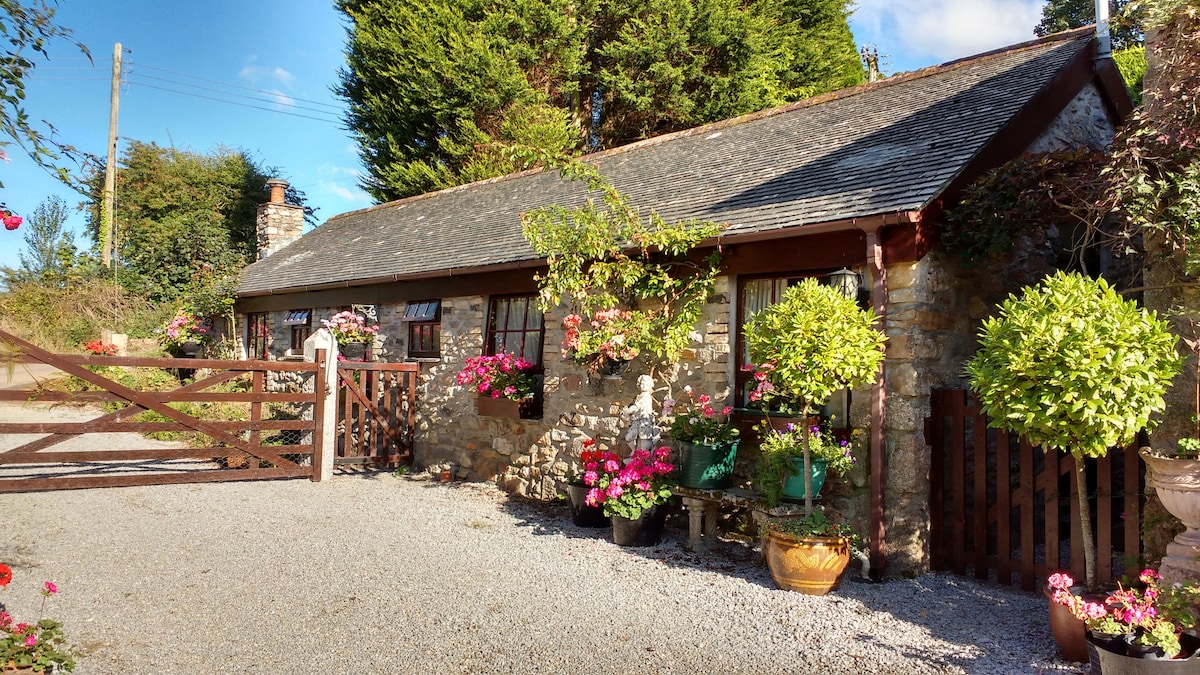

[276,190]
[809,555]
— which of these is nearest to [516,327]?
[809,555]

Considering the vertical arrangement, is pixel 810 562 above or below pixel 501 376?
below

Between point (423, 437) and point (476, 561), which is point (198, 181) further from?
point (476, 561)

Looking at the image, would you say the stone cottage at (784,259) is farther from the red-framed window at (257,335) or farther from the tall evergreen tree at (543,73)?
the tall evergreen tree at (543,73)

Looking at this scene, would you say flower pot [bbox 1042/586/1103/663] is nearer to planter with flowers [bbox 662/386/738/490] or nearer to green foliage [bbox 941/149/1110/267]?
green foliage [bbox 941/149/1110/267]

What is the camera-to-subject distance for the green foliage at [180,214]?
22984 mm

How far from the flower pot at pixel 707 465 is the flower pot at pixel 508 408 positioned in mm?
2652

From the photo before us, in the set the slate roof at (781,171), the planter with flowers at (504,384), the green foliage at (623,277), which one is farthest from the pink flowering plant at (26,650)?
the planter with flowers at (504,384)

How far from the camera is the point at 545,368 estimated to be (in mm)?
8719

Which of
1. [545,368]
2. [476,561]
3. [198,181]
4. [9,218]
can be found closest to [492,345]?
[545,368]

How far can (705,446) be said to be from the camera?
6348 millimetres

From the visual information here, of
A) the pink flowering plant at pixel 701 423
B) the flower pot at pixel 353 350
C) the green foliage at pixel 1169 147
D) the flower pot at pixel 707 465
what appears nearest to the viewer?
the green foliage at pixel 1169 147

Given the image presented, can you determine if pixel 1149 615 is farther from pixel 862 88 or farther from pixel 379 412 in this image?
pixel 379 412

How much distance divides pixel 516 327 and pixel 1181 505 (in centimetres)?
691

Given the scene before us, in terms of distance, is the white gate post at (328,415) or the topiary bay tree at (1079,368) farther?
the white gate post at (328,415)
